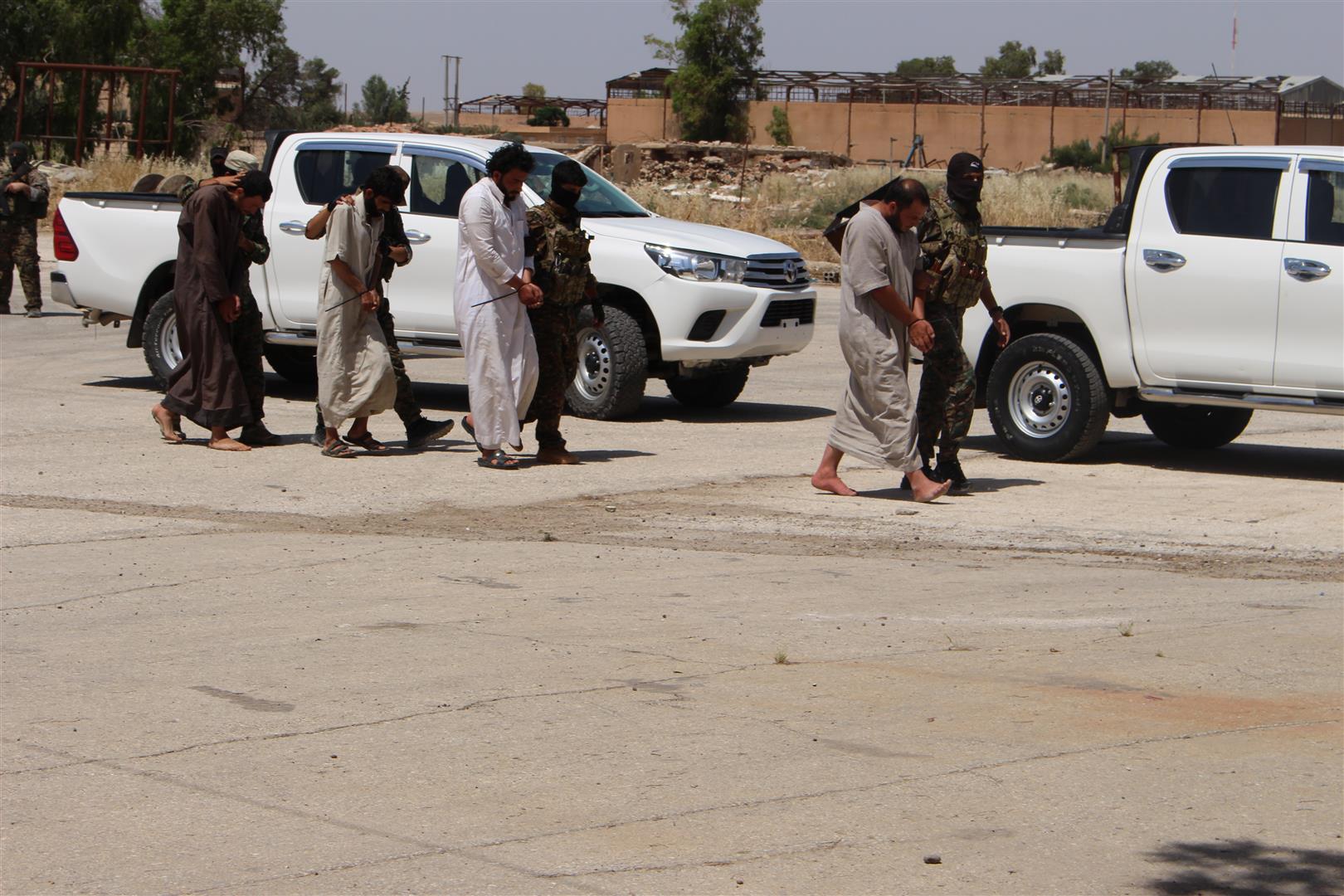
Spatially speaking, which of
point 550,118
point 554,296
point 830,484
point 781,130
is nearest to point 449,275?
point 554,296

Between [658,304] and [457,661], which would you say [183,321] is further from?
[457,661]

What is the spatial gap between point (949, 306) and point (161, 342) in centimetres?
666

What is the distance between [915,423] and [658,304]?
3.47 metres

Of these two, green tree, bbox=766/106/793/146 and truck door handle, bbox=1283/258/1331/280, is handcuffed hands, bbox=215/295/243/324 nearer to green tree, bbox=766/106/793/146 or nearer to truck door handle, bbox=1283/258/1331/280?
truck door handle, bbox=1283/258/1331/280

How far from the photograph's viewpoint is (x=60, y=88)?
5172cm

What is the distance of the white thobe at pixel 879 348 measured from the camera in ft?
30.7

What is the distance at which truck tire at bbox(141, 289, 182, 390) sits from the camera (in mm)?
13398

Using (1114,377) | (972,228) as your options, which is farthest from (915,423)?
(1114,377)

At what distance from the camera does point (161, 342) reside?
44.2ft

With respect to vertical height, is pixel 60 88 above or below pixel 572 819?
above

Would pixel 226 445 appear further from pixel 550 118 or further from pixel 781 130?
pixel 550 118

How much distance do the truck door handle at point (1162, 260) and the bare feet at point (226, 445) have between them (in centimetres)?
582

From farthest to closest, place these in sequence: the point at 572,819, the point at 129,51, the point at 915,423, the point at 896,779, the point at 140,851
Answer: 1. the point at 129,51
2. the point at 915,423
3. the point at 896,779
4. the point at 572,819
5. the point at 140,851

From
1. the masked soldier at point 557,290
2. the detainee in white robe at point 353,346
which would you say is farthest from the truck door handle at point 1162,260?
the detainee in white robe at point 353,346
